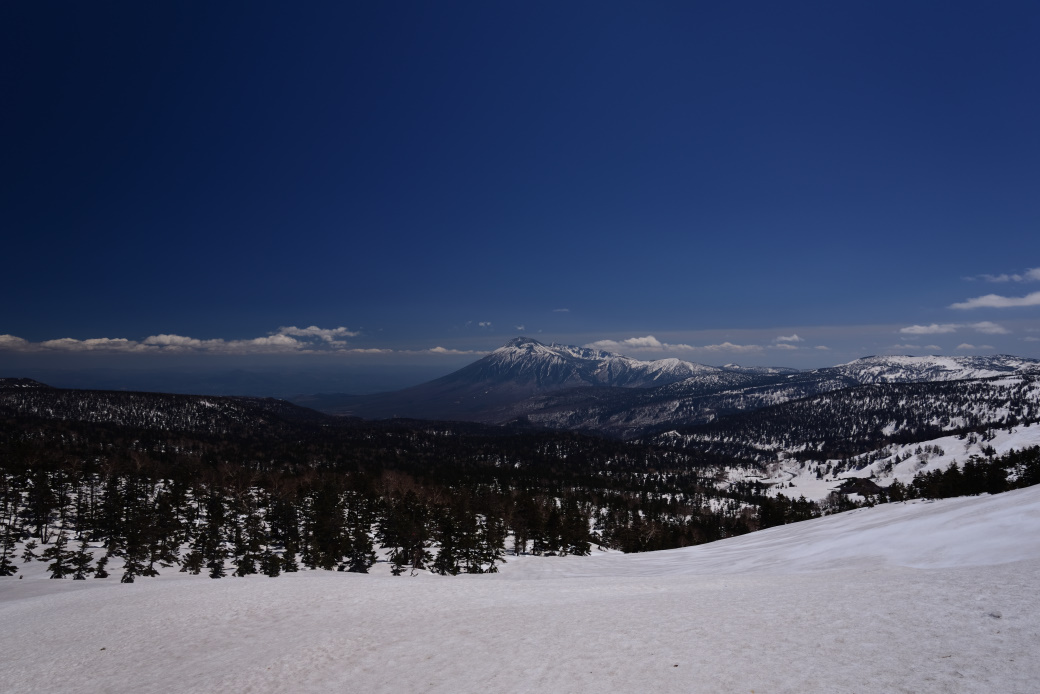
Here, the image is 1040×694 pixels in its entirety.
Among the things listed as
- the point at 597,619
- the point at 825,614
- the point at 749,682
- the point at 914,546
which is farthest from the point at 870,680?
the point at 914,546

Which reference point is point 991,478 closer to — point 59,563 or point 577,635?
point 577,635

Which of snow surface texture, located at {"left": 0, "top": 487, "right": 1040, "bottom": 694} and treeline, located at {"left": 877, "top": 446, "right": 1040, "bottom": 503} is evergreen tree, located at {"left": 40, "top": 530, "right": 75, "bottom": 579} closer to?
snow surface texture, located at {"left": 0, "top": 487, "right": 1040, "bottom": 694}

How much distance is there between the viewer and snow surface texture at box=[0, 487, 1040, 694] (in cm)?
1109

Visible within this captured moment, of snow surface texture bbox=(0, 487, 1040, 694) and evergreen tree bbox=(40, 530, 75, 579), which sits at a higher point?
snow surface texture bbox=(0, 487, 1040, 694)

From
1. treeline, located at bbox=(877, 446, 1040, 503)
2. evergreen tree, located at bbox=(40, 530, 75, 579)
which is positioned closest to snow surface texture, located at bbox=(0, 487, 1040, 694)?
evergreen tree, located at bbox=(40, 530, 75, 579)

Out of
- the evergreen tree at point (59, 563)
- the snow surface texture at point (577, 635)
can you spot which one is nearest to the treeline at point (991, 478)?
the snow surface texture at point (577, 635)

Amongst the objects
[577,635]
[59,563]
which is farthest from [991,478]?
[59,563]

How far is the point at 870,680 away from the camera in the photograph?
33.2ft

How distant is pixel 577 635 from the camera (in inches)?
578

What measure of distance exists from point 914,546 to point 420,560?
198 feet

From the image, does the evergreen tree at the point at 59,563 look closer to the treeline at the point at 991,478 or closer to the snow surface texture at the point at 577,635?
the snow surface texture at the point at 577,635

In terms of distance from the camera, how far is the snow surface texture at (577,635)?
11086 millimetres

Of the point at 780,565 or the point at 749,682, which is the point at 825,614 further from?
the point at 780,565

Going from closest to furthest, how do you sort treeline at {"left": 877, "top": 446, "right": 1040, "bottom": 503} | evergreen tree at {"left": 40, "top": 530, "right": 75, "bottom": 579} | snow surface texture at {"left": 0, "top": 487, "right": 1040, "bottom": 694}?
1. snow surface texture at {"left": 0, "top": 487, "right": 1040, "bottom": 694}
2. evergreen tree at {"left": 40, "top": 530, "right": 75, "bottom": 579}
3. treeline at {"left": 877, "top": 446, "right": 1040, "bottom": 503}
